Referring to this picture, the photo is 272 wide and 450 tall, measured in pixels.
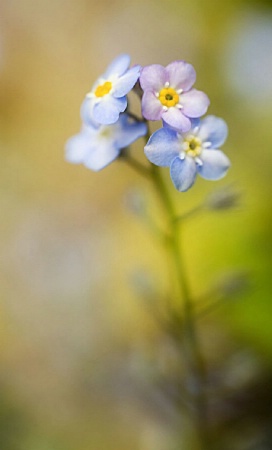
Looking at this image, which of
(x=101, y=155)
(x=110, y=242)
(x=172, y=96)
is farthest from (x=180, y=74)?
(x=110, y=242)

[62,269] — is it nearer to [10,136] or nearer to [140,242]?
[140,242]

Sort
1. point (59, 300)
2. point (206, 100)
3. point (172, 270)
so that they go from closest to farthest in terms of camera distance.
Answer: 1. point (206, 100)
2. point (172, 270)
3. point (59, 300)

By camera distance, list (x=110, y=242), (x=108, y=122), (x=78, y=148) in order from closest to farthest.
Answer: (x=108, y=122) < (x=78, y=148) < (x=110, y=242)

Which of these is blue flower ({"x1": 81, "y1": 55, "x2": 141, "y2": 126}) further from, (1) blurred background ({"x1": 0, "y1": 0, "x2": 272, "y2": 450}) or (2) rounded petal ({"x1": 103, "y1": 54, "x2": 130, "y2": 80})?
(1) blurred background ({"x1": 0, "y1": 0, "x2": 272, "y2": 450})

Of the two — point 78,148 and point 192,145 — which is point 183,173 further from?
point 78,148

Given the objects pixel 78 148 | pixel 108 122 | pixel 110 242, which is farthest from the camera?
pixel 110 242

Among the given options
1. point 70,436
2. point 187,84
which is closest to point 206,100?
point 187,84
